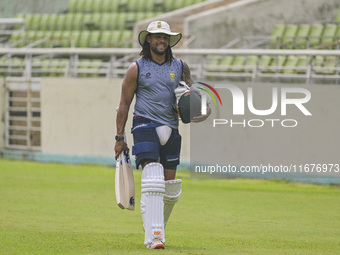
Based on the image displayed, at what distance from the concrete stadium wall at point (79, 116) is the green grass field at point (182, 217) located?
1.42 m

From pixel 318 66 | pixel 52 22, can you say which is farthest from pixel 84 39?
pixel 318 66

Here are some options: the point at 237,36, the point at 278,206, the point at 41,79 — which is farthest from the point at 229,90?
the point at 237,36

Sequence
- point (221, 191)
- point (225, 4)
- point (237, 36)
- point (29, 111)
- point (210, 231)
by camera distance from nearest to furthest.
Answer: point (210, 231)
point (221, 191)
point (29, 111)
point (237, 36)
point (225, 4)

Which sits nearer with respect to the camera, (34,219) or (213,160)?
(34,219)

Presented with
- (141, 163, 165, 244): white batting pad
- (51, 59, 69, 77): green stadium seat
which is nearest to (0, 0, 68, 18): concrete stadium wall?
(51, 59, 69, 77): green stadium seat

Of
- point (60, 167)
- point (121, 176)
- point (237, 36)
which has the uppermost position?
point (237, 36)

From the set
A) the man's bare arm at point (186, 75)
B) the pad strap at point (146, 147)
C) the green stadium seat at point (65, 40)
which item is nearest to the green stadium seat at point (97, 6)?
the green stadium seat at point (65, 40)

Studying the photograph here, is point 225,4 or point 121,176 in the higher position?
point 225,4

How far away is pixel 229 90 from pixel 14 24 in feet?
57.9

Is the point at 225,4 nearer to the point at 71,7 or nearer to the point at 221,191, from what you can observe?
the point at 71,7

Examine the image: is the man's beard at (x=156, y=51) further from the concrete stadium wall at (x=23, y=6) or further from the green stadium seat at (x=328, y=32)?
the concrete stadium wall at (x=23, y=6)

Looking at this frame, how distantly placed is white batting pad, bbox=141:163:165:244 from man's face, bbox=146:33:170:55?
0.92 metres

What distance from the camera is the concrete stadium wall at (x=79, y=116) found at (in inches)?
655

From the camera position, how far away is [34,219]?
938cm
